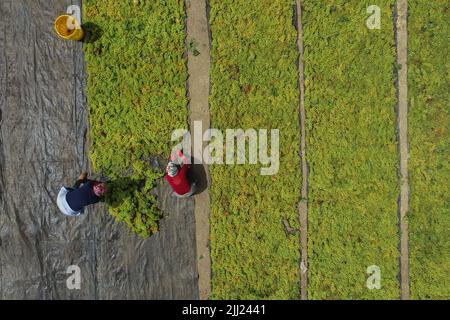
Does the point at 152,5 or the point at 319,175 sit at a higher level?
the point at 152,5

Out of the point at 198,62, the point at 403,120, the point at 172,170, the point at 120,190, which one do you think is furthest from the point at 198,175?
the point at 403,120

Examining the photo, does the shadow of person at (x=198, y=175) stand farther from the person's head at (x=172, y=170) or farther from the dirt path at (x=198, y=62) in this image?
the person's head at (x=172, y=170)

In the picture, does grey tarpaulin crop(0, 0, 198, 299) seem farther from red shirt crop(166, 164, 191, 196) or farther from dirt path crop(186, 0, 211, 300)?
dirt path crop(186, 0, 211, 300)

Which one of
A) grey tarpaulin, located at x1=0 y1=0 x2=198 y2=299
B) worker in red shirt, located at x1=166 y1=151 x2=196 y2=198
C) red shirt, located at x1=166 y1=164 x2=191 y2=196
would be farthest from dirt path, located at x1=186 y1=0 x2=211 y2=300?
grey tarpaulin, located at x1=0 y1=0 x2=198 y2=299

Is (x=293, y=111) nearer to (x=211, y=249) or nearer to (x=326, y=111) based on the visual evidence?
(x=326, y=111)

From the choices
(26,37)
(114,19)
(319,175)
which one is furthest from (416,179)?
(26,37)
